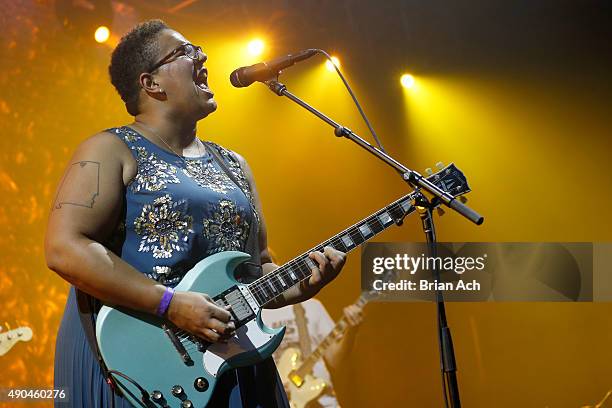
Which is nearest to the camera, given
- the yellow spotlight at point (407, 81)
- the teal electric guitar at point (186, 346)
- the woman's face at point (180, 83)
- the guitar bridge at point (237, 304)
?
the teal electric guitar at point (186, 346)

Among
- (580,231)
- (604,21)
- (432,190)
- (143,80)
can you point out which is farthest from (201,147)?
(604,21)

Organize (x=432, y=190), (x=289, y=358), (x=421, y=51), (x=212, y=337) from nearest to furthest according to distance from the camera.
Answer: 1. (x=212, y=337)
2. (x=432, y=190)
3. (x=289, y=358)
4. (x=421, y=51)

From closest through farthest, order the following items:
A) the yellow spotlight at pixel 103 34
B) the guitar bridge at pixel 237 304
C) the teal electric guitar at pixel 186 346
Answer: the teal electric guitar at pixel 186 346 < the guitar bridge at pixel 237 304 < the yellow spotlight at pixel 103 34

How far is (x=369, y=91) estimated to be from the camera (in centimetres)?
421

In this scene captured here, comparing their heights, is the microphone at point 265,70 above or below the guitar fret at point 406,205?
above

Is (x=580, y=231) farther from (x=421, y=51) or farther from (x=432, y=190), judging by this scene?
(x=432, y=190)

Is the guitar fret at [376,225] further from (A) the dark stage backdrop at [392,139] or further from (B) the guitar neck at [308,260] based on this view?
(A) the dark stage backdrop at [392,139]

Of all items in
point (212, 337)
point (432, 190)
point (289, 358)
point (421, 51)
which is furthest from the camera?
point (421, 51)

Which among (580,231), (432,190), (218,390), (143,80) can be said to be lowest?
(218,390)

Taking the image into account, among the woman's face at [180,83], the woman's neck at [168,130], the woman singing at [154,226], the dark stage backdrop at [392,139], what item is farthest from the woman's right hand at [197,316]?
the dark stage backdrop at [392,139]

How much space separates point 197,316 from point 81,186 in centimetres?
42

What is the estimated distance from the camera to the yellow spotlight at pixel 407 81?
14.0 ft

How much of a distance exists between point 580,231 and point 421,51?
1.39 m

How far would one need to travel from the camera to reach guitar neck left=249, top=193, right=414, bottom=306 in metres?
1.97
